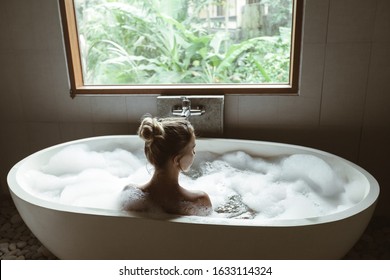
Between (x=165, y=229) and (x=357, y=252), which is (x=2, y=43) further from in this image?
(x=357, y=252)

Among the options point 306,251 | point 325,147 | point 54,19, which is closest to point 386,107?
point 325,147

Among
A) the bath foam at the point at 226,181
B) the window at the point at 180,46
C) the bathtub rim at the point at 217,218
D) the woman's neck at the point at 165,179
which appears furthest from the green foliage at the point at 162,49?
the woman's neck at the point at 165,179

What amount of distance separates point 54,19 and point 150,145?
1.31 metres

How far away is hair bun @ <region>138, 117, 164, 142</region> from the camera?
52.4 inches

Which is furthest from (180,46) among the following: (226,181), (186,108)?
(226,181)

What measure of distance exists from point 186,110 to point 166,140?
728 mm

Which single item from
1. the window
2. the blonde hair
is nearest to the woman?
the blonde hair

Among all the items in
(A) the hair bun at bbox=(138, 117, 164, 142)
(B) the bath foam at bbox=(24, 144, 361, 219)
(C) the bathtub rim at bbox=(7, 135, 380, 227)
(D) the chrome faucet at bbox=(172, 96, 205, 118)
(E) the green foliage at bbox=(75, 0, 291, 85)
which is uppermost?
(E) the green foliage at bbox=(75, 0, 291, 85)

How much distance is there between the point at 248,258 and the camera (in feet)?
4.44

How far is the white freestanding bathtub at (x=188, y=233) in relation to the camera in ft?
4.27

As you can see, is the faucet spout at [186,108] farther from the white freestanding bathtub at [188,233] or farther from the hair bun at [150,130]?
the white freestanding bathtub at [188,233]

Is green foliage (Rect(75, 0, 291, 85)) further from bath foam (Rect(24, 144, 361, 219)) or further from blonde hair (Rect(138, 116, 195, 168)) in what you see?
blonde hair (Rect(138, 116, 195, 168))

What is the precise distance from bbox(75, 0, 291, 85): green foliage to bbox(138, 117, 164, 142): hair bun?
110 centimetres

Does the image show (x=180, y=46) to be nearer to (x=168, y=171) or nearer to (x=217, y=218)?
(x=168, y=171)
